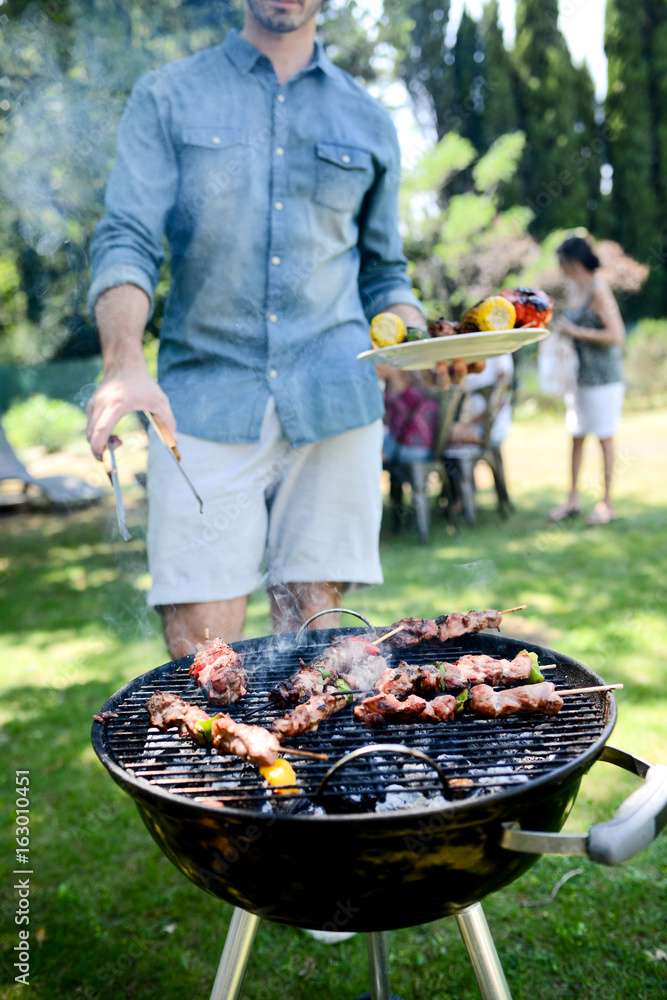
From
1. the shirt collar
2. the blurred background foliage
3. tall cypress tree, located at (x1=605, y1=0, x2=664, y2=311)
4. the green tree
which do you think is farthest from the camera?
tall cypress tree, located at (x1=605, y1=0, x2=664, y2=311)

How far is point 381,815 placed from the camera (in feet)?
4.05

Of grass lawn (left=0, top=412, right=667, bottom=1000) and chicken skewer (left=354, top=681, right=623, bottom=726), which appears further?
grass lawn (left=0, top=412, right=667, bottom=1000)

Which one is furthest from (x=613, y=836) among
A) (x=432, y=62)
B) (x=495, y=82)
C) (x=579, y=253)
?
(x=495, y=82)

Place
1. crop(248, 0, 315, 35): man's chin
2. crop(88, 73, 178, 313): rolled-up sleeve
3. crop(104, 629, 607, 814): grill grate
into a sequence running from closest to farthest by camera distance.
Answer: crop(104, 629, 607, 814): grill grate → crop(88, 73, 178, 313): rolled-up sleeve → crop(248, 0, 315, 35): man's chin

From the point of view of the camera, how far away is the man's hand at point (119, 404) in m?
1.84

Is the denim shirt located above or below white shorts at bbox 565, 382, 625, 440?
above

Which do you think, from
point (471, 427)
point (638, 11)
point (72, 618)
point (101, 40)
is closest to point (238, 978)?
point (72, 618)

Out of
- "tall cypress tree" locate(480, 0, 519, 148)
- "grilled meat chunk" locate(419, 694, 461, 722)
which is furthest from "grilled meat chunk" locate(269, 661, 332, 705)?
"tall cypress tree" locate(480, 0, 519, 148)

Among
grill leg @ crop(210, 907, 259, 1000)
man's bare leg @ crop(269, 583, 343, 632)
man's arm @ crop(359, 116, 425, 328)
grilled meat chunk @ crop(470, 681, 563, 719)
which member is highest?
man's arm @ crop(359, 116, 425, 328)

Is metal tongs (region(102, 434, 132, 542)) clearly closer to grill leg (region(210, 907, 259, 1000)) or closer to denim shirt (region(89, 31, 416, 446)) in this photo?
denim shirt (region(89, 31, 416, 446))

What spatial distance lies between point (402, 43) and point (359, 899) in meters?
8.61

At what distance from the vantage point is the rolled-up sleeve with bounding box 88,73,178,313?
230cm

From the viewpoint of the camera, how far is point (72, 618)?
239 inches

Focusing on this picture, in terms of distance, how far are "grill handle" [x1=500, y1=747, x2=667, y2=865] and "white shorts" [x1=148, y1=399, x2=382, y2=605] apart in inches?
56.9
